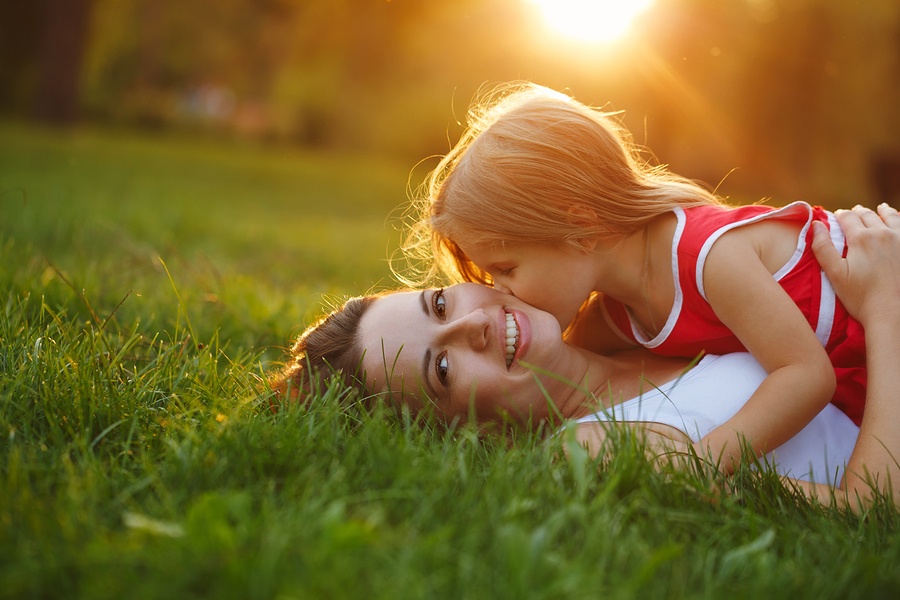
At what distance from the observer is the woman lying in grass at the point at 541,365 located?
7.45 feet

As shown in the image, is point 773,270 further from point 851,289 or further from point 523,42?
point 523,42

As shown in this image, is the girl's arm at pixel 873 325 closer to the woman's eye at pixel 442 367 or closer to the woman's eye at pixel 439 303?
the woman's eye at pixel 442 367

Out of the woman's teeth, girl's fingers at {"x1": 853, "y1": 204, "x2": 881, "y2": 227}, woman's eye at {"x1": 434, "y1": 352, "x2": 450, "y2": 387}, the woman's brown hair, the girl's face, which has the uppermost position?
girl's fingers at {"x1": 853, "y1": 204, "x2": 881, "y2": 227}

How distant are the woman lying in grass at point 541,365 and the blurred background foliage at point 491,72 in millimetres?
1116

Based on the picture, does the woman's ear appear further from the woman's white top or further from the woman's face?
the woman's white top

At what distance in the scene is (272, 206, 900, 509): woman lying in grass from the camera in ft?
7.45

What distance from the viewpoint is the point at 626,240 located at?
8.93 ft

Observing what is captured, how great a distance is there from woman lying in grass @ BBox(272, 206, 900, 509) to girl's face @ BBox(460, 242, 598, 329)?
3.5 inches

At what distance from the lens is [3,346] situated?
2328 millimetres

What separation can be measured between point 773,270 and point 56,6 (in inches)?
822

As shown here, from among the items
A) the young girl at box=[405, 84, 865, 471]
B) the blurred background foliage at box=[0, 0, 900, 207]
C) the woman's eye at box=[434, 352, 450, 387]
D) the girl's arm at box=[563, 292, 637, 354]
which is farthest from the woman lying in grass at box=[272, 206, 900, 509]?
the blurred background foliage at box=[0, 0, 900, 207]

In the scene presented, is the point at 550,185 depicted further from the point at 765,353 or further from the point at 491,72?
the point at 491,72

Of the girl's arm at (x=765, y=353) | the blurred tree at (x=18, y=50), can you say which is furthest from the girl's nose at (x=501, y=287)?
the blurred tree at (x=18, y=50)

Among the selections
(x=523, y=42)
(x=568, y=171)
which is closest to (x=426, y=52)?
(x=523, y=42)
